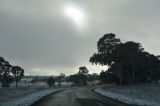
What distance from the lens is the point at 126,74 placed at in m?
96.9

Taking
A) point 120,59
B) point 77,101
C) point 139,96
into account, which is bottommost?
point 77,101

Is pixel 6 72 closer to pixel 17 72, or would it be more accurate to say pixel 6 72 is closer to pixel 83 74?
pixel 17 72

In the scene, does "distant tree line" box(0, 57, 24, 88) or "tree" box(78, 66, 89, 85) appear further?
"tree" box(78, 66, 89, 85)

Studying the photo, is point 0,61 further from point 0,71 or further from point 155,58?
point 155,58

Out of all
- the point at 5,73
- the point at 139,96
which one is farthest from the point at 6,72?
the point at 139,96

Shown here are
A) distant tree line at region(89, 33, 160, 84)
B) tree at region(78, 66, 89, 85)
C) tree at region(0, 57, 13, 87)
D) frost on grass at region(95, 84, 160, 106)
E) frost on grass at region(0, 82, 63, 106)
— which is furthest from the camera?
tree at region(78, 66, 89, 85)

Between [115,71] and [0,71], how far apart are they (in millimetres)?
48869

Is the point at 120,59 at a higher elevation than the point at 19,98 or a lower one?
higher

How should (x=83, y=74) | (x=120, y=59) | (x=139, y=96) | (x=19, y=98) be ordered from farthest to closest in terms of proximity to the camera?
(x=83, y=74), (x=120, y=59), (x=139, y=96), (x=19, y=98)

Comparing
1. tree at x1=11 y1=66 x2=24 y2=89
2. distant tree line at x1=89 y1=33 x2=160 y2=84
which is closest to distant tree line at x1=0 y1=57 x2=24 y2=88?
tree at x1=11 y1=66 x2=24 y2=89

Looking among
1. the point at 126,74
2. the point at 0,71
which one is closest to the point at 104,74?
the point at 126,74

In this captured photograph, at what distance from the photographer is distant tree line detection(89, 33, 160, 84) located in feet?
279

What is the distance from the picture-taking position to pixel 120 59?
84.8 metres

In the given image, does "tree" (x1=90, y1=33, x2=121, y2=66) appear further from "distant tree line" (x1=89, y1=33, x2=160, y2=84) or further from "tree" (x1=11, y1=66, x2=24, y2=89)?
"tree" (x1=11, y1=66, x2=24, y2=89)
